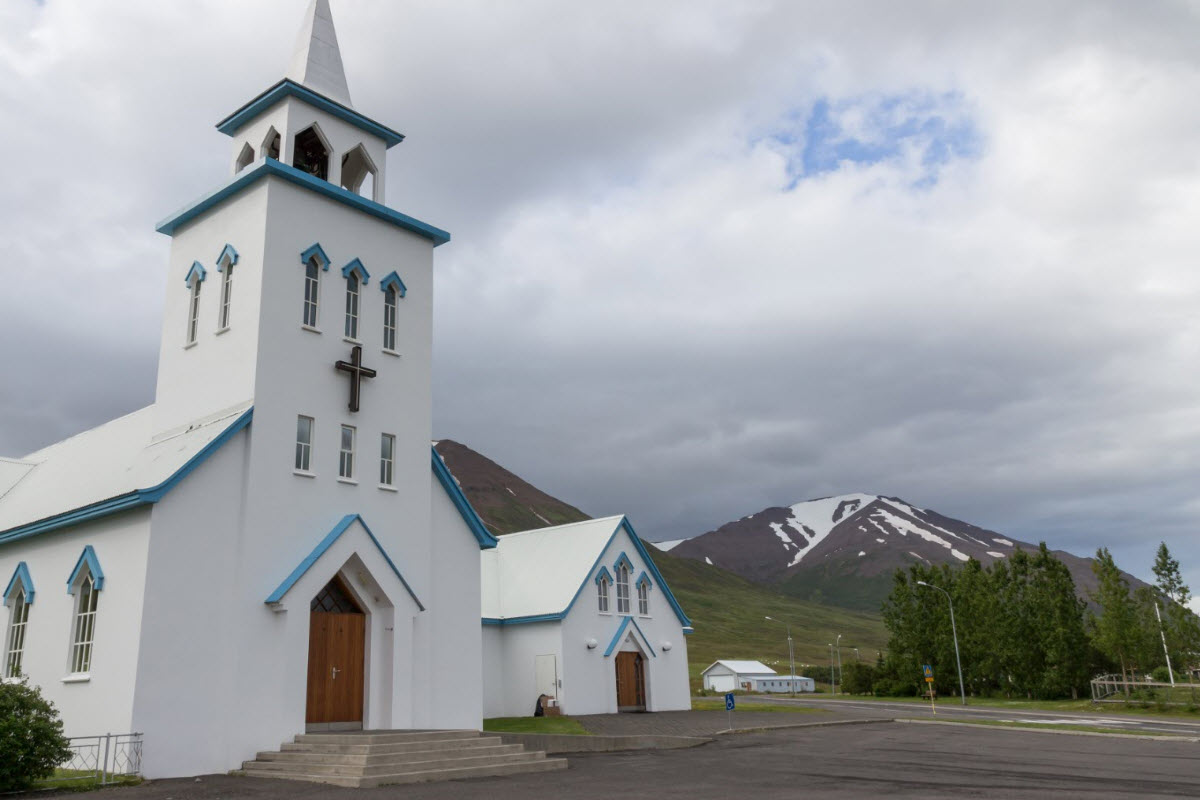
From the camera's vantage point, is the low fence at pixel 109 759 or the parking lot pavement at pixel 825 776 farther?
the low fence at pixel 109 759

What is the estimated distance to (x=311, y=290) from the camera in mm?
22859

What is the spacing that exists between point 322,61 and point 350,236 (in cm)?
549

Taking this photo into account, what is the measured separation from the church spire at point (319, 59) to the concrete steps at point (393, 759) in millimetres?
16439

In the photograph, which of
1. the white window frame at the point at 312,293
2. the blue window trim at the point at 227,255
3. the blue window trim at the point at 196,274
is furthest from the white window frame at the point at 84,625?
the blue window trim at the point at 227,255

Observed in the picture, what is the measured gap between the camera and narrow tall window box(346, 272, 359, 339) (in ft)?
77.2

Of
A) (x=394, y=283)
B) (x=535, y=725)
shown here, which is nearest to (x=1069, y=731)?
(x=535, y=725)

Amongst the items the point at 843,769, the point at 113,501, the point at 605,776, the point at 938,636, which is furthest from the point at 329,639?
the point at 938,636

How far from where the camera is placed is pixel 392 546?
914 inches

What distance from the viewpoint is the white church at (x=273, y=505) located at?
745 inches

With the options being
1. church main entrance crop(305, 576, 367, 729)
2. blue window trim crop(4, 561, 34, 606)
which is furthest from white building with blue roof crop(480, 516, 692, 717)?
blue window trim crop(4, 561, 34, 606)

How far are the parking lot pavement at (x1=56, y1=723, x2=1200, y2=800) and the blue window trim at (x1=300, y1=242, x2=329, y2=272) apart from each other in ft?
38.9

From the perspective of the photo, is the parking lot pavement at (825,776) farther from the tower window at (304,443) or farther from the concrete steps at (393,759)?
the tower window at (304,443)

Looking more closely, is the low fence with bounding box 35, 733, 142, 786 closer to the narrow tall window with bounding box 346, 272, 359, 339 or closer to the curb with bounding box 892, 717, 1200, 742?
the narrow tall window with bounding box 346, 272, 359, 339

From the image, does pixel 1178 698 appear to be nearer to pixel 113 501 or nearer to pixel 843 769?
pixel 843 769
